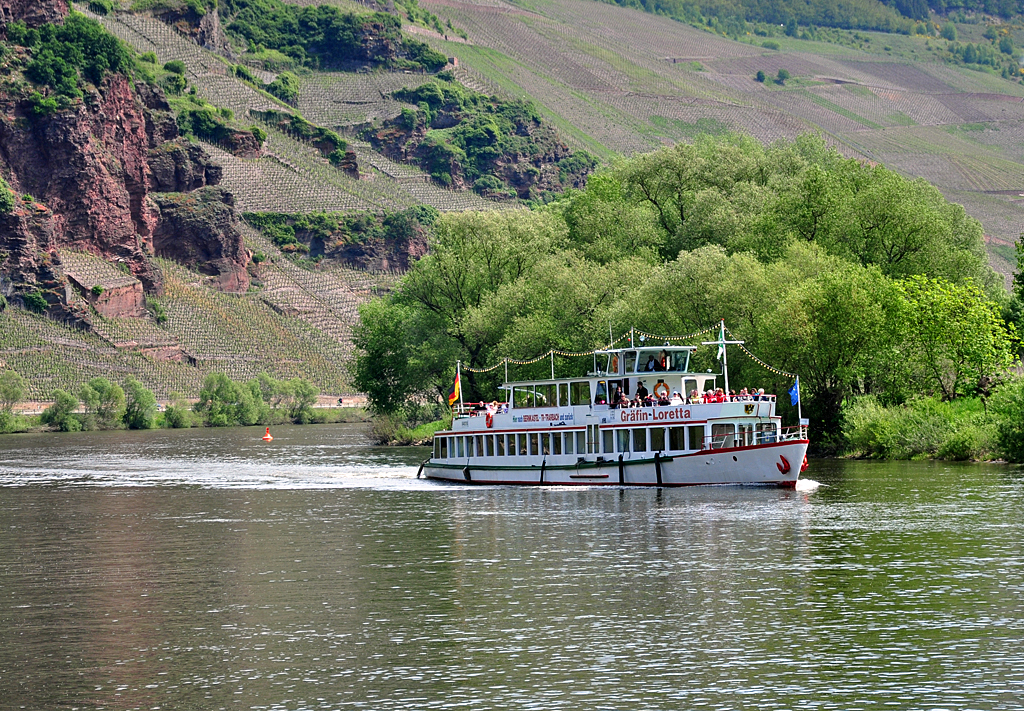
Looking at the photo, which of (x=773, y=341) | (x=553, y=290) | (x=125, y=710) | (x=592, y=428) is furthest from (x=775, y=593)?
(x=553, y=290)

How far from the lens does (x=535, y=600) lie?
122ft

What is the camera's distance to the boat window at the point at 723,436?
64875mm

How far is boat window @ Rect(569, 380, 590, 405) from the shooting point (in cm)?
7273

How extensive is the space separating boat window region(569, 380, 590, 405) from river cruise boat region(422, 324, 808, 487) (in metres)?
0.14

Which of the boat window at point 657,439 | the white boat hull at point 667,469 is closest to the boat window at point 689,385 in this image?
the boat window at point 657,439

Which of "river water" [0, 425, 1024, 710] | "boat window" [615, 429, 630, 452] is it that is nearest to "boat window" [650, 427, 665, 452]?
"boat window" [615, 429, 630, 452]

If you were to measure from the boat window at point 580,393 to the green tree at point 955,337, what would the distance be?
59.5 ft

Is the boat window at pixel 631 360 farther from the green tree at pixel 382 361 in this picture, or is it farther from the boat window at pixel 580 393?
the green tree at pixel 382 361

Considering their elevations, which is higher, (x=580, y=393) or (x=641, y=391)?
(x=580, y=393)

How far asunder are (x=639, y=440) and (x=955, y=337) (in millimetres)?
21730

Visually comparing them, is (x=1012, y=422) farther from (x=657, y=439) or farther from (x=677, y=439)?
(x=657, y=439)

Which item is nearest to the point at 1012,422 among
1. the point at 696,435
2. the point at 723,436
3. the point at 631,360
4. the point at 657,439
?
the point at 723,436

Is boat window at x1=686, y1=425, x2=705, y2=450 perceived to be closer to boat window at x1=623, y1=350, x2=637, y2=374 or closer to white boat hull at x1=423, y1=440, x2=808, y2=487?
white boat hull at x1=423, y1=440, x2=808, y2=487

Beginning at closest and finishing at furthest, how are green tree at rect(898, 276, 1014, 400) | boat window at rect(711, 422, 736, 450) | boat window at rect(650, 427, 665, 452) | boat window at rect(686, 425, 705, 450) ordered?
boat window at rect(711, 422, 736, 450) < boat window at rect(686, 425, 705, 450) < boat window at rect(650, 427, 665, 452) < green tree at rect(898, 276, 1014, 400)
